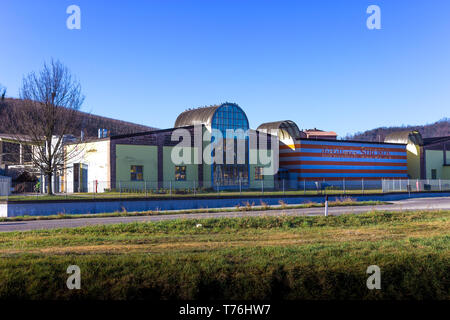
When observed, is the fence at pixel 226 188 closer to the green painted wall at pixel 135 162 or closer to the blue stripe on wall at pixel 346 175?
the green painted wall at pixel 135 162

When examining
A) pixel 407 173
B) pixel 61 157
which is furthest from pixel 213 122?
pixel 407 173

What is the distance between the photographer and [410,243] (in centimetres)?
1190

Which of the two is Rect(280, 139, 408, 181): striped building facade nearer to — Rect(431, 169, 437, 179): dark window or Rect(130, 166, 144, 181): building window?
Rect(431, 169, 437, 179): dark window

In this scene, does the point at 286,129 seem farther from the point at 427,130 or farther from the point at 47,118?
the point at 427,130

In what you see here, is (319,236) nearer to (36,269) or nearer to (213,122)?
(36,269)

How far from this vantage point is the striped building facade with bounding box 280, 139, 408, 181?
52250 mm

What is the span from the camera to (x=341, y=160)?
5497cm

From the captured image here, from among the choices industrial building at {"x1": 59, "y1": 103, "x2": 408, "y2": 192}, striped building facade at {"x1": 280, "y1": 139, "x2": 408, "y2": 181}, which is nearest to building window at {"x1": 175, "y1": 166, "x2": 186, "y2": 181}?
industrial building at {"x1": 59, "y1": 103, "x2": 408, "y2": 192}

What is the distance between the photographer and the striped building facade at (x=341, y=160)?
5225 cm

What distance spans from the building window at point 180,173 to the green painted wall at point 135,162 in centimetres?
207

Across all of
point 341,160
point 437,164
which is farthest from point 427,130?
point 341,160

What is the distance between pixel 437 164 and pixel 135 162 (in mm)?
43448

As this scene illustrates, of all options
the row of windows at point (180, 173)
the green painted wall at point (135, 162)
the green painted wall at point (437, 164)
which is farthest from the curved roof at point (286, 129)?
the green painted wall at point (437, 164)

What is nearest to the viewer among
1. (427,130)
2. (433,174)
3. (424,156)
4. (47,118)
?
(47,118)
